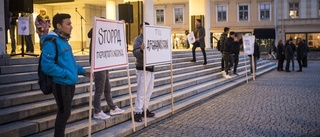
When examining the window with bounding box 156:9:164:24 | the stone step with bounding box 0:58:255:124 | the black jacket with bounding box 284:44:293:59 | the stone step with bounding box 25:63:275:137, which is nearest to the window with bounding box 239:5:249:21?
the window with bounding box 156:9:164:24

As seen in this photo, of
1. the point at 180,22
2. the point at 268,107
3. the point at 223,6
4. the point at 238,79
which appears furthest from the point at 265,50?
the point at 268,107

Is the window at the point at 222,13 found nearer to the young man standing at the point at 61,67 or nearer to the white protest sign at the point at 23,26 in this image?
the white protest sign at the point at 23,26

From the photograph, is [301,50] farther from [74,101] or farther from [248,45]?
[74,101]

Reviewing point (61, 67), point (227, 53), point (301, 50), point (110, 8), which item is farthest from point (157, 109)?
point (110, 8)

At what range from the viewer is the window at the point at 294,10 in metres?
43.1

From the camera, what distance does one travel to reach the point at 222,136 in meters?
6.40

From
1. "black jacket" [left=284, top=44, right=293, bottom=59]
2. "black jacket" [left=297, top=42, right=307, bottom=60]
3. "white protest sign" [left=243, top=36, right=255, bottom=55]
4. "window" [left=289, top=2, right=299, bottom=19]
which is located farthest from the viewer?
"window" [left=289, top=2, right=299, bottom=19]

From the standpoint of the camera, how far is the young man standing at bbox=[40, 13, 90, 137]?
452 cm

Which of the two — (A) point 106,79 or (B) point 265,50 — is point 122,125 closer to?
(A) point 106,79

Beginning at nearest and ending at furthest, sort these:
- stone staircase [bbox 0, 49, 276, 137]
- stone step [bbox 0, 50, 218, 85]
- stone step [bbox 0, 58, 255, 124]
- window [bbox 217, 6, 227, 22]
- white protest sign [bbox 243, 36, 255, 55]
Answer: stone step [bbox 0, 58, 255, 124], stone staircase [bbox 0, 49, 276, 137], stone step [bbox 0, 50, 218, 85], white protest sign [bbox 243, 36, 255, 55], window [bbox 217, 6, 227, 22]

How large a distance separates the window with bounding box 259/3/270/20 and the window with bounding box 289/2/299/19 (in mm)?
2585

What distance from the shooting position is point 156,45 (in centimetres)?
756

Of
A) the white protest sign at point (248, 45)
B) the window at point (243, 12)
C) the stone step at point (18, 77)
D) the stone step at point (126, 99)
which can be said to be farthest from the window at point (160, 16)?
the stone step at point (18, 77)

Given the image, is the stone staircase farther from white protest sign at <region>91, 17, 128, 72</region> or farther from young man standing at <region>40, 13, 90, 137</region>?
white protest sign at <region>91, 17, 128, 72</region>
